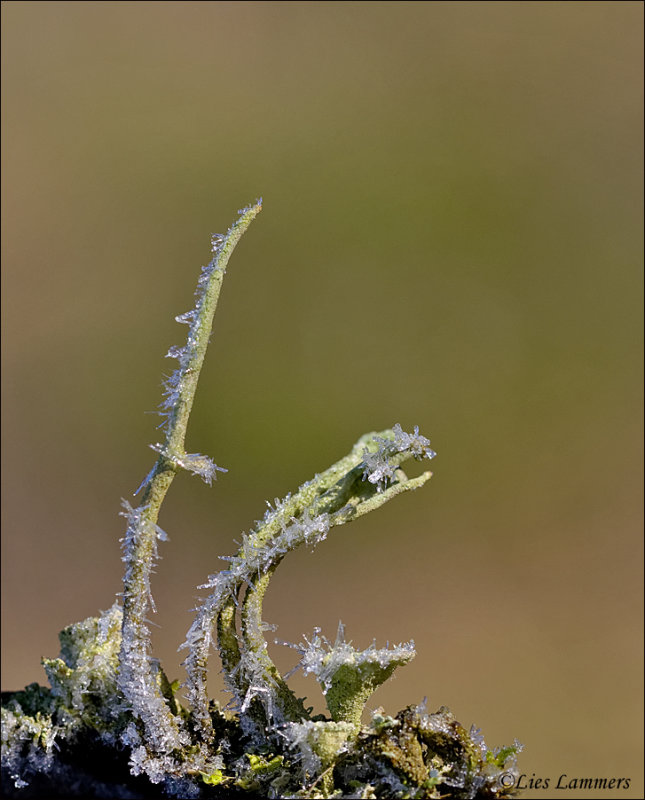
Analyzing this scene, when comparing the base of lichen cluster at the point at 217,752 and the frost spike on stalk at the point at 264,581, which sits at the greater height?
the frost spike on stalk at the point at 264,581

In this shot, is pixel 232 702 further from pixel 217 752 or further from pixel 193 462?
pixel 193 462

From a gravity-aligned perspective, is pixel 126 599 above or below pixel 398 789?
above

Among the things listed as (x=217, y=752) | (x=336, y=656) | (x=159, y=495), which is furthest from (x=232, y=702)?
(x=159, y=495)

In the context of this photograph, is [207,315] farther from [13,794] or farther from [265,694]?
[13,794]

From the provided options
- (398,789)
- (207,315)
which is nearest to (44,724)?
(398,789)

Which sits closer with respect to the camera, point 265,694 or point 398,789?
point 398,789

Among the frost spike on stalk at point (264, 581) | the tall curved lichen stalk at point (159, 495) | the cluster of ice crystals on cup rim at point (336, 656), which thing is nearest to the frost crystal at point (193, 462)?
the tall curved lichen stalk at point (159, 495)

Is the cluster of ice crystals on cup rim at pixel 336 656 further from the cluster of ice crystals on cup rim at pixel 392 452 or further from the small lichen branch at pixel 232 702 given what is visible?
the cluster of ice crystals on cup rim at pixel 392 452

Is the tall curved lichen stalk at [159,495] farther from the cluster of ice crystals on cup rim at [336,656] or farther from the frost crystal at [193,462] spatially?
the cluster of ice crystals on cup rim at [336,656]
